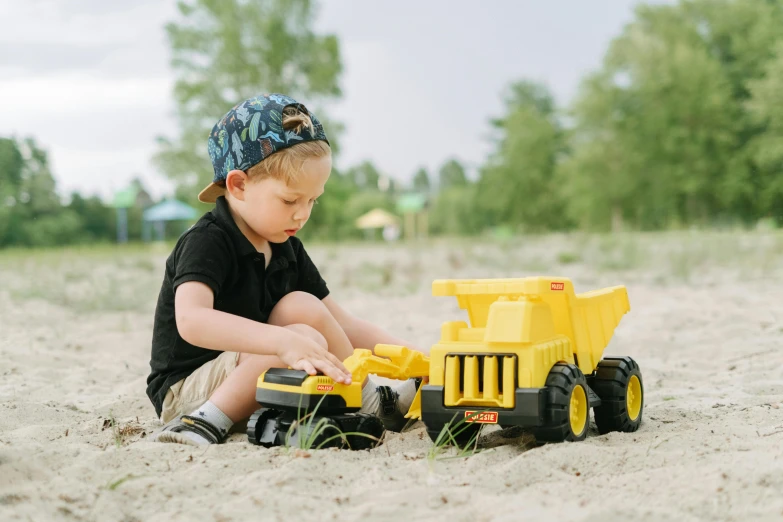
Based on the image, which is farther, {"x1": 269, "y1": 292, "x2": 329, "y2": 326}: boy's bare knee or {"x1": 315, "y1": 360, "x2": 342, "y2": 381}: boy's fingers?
{"x1": 269, "y1": 292, "x2": 329, "y2": 326}: boy's bare knee

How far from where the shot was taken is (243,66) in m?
21.3

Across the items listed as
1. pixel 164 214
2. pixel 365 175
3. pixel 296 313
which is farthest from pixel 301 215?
pixel 365 175

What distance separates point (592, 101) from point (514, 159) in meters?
7.57

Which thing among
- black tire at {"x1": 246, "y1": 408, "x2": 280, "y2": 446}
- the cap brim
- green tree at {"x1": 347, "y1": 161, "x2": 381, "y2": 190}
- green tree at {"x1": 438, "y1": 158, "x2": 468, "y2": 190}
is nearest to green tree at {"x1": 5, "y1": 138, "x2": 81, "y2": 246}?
the cap brim

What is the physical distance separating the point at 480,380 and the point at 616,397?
1.51 feet

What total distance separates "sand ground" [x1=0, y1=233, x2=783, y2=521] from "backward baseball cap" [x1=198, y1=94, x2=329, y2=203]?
31.9 inches

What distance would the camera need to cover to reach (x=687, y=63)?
2364 centimetres

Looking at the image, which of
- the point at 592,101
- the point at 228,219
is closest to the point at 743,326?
the point at 228,219

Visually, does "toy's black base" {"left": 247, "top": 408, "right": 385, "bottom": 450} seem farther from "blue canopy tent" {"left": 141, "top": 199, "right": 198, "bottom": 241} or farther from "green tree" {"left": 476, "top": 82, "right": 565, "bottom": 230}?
"green tree" {"left": 476, "top": 82, "right": 565, "bottom": 230}

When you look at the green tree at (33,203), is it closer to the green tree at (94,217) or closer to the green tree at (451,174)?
the green tree at (94,217)

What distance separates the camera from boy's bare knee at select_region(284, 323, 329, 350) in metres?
2.14

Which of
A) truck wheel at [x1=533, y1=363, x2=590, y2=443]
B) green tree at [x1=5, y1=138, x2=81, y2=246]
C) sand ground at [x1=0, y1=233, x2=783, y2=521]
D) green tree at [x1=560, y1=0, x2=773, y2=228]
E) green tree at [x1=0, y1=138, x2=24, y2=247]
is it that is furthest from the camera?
green tree at [x1=560, y1=0, x2=773, y2=228]

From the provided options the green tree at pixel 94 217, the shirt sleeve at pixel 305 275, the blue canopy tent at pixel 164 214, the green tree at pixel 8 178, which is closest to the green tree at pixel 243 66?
the blue canopy tent at pixel 164 214

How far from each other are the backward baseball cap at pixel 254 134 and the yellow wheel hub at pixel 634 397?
120 cm
